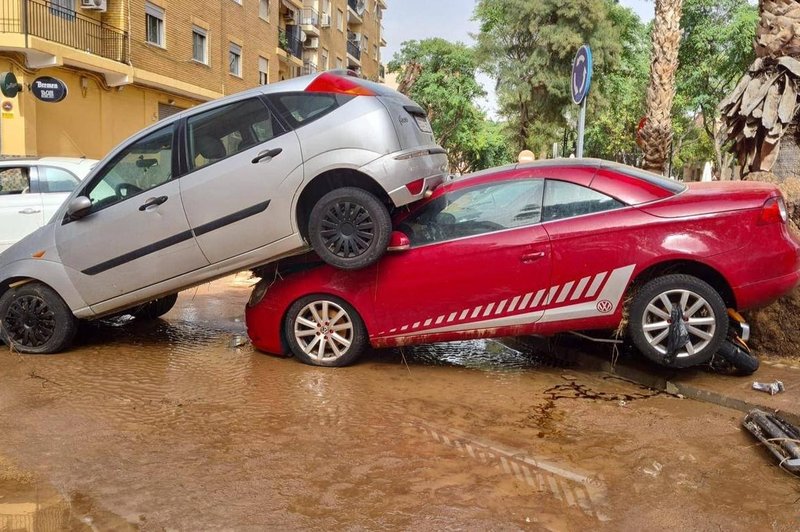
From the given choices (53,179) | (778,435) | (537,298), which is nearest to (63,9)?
(53,179)

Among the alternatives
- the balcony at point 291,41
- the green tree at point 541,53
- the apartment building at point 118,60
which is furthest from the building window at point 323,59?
the green tree at point 541,53

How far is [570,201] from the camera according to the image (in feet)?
16.2

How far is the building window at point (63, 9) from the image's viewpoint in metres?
17.6

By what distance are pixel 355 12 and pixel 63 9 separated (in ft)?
107

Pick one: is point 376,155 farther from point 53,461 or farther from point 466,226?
point 53,461

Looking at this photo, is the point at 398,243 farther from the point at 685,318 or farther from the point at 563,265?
the point at 685,318

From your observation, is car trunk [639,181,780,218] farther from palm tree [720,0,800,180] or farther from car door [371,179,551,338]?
palm tree [720,0,800,180]

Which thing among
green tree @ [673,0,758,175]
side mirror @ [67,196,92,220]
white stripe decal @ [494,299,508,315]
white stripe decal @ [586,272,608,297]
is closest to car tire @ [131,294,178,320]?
side mirror @ [67,196,92,220]

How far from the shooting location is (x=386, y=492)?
128 inches

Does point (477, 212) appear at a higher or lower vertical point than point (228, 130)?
lower

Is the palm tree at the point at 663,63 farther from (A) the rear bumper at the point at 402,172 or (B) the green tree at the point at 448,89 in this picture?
(B) the green tree at the point at 448,89

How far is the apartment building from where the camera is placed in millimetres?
16531

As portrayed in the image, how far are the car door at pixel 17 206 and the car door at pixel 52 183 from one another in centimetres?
8

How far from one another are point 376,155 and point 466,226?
0.86 metres
